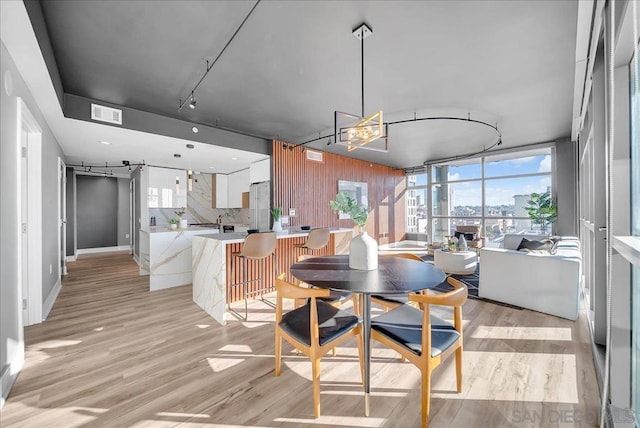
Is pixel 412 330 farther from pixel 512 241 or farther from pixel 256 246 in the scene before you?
pixel 512 241

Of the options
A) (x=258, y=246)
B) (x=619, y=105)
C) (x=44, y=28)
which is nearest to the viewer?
(x=619, y=105)

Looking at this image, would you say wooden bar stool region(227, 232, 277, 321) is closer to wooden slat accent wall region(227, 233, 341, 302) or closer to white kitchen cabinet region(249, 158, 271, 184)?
wooden slat accent wall region(227, 233, 341, 302)

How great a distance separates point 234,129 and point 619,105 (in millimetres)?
4848

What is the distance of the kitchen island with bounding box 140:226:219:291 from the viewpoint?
4500 mm

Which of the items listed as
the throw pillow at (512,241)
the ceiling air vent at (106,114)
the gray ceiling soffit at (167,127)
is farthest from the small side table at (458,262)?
the ceiling air vent at (106,114)

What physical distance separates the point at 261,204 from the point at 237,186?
63.5 inches

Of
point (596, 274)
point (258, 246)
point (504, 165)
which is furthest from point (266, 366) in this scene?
point (504, 165)

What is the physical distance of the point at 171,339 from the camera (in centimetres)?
273

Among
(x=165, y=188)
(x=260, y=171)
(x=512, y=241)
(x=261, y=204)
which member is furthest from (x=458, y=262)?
(x=165, y=188)

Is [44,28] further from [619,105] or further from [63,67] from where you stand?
[619,105]

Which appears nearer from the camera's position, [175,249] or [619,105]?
[619,105]

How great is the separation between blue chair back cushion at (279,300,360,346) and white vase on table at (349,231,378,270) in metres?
0.38

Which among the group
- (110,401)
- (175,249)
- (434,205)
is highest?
(434,205)

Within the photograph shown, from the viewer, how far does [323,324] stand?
6.09 ft
